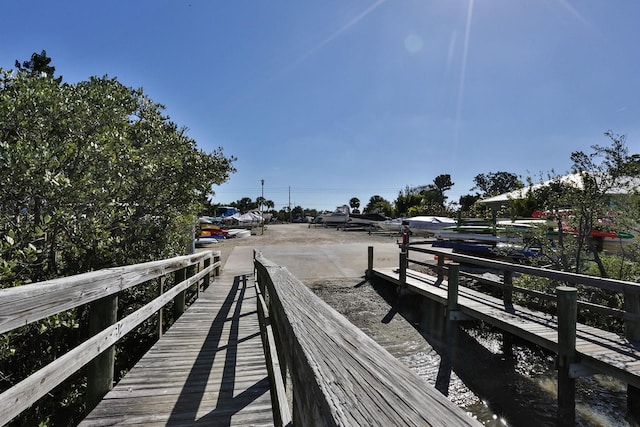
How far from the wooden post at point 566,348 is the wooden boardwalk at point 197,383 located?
135 inches

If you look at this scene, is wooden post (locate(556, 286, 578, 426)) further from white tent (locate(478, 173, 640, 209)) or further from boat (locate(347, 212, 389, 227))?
boat (locate(347, 212, 389, 227))

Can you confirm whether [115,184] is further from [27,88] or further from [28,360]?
[28,360]

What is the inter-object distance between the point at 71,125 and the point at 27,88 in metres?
0.56

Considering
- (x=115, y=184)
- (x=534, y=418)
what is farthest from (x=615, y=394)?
(x=115, y=184)

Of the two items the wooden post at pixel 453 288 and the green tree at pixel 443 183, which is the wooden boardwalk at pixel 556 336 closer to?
the wooden post at pixel 453 288

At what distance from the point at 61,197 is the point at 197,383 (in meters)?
2.39

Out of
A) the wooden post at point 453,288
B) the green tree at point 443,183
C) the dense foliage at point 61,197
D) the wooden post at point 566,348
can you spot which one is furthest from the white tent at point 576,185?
the green tree at point 443,183

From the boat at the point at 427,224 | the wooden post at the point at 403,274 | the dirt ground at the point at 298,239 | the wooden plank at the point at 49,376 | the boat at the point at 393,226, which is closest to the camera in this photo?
the wooden plank at the point at 49,376

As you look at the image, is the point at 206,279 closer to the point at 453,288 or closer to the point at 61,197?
the point at 61,197

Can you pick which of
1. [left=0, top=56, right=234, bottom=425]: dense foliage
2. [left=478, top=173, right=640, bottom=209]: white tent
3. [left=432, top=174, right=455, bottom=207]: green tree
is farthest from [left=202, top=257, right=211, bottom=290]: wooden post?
[left=432, top=174, right=455, bottom=207]: green tree

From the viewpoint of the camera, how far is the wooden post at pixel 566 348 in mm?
3973

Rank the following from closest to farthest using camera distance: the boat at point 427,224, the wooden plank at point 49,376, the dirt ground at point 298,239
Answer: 1. the wooden plank at point 49,376
2. the dirt ground at point 298,239
3. the boat at point 427,224

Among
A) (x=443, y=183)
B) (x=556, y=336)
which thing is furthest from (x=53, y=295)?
(x=443, y=183)

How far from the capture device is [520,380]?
513 cm
